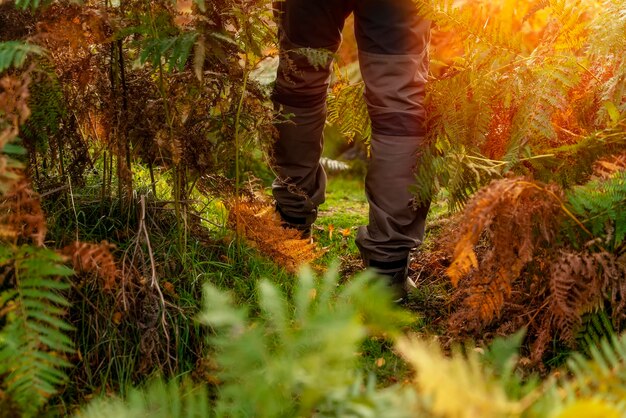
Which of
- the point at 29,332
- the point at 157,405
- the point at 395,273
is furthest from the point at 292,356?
the point at 395,273

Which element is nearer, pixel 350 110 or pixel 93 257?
pixel 93 257

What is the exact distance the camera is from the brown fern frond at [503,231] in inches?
88.5

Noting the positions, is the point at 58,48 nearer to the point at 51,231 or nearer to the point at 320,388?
the point at 51,231

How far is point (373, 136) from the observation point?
3.08 meters

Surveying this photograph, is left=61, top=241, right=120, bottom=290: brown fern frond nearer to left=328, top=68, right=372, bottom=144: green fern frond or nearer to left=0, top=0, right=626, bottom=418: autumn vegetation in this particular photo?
left=0, top=0, right=626, bottom=418: autumn vegetation

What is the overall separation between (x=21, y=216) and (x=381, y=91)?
1.50 metres

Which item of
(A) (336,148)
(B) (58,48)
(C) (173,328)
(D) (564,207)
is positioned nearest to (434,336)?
(D) (564,207)

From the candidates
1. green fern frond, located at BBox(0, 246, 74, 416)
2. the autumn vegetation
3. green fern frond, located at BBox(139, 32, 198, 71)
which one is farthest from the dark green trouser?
green fern frond, located at BBox(0, 246, 74, 416)

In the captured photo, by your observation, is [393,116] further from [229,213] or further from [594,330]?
[594,330]

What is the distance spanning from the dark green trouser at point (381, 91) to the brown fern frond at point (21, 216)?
1.10 m

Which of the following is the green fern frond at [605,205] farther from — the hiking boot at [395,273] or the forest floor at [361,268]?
the hiking boot at [395,273]

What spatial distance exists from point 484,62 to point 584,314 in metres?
1.16

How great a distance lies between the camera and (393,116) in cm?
299

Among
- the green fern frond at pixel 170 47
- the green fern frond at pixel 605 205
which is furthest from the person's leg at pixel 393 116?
the green fern frond at pixel 170 47
